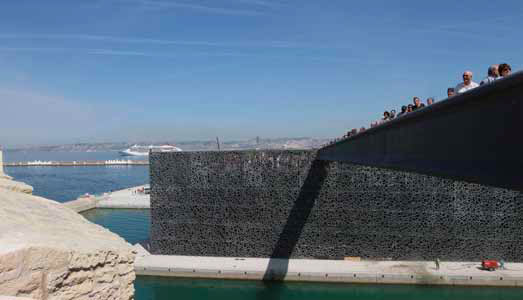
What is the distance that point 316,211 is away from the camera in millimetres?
12789

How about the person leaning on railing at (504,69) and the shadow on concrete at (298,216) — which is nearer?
the person leaning on railing at (504,69)

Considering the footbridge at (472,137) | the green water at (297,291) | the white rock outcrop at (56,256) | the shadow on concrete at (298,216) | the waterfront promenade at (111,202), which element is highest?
the footbridge at (472,137)

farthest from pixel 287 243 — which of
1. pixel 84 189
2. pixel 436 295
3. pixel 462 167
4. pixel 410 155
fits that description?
pixel 84 189

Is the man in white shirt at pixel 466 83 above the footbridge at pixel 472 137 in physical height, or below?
above

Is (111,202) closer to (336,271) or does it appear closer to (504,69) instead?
(336,271)

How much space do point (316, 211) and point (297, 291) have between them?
106 inches

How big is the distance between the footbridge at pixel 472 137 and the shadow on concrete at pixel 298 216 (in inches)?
354

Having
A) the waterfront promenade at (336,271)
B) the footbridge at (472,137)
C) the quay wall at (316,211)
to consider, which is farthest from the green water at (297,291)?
the footbridge at (472,137)

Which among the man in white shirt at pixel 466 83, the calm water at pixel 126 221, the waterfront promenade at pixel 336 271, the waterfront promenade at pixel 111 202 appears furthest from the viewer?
the waterfront promenade at pixel 111 202

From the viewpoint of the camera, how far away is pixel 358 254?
41.9 ft

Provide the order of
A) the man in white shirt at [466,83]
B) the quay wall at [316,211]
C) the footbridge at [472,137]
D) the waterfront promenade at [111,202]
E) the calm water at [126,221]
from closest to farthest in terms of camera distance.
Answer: the footbridge at [472,137] → the man in white shirt at [466,83] → the quay wall at [316,211] → the calm water at [126,221] → the waterfront promenade at [111,202]

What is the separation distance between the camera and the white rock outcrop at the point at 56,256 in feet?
6.25

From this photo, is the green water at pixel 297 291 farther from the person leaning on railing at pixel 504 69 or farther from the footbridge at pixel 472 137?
the person leaning on railing at pixel 504 69

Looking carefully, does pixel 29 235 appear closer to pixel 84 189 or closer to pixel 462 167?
pixel 462 167
